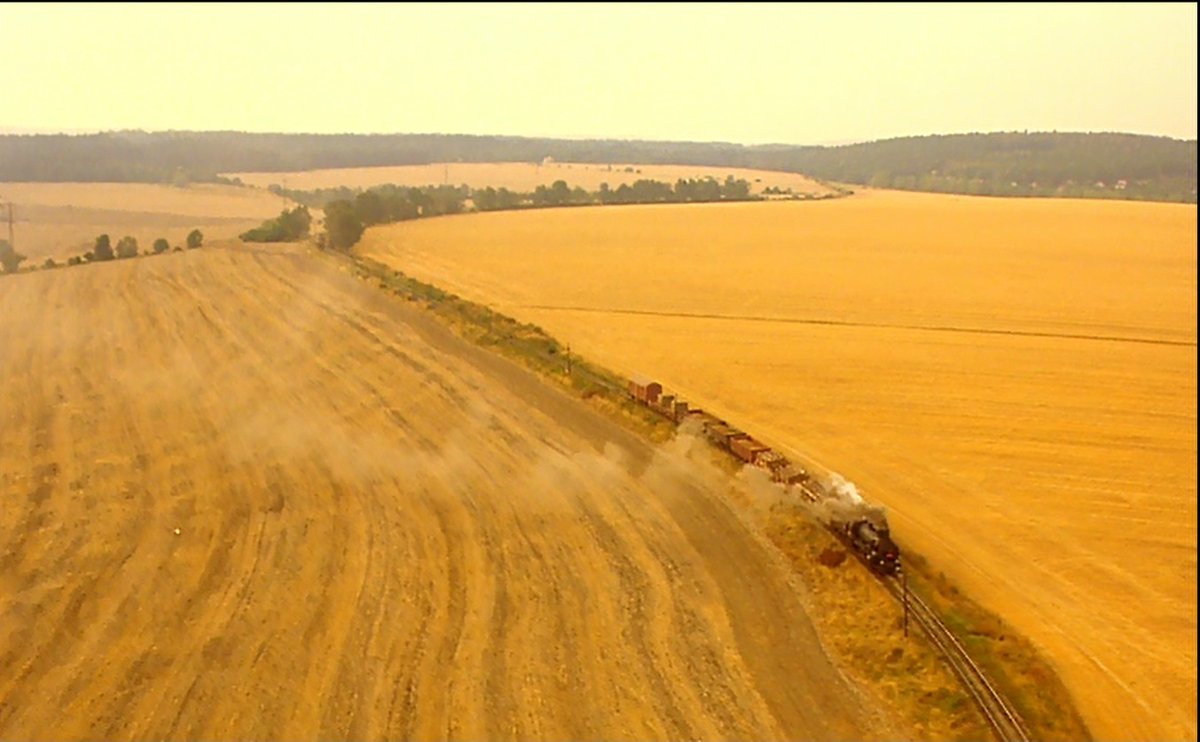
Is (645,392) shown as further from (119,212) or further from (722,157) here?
(722,157)

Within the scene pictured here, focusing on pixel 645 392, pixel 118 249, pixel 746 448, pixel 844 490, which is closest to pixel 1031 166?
pixel 645 392

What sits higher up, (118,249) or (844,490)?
(118,249)

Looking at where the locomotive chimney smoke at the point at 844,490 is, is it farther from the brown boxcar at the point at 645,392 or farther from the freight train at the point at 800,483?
the brown boxcar at the point at 645,392

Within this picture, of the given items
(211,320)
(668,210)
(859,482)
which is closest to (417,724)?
(859,482)

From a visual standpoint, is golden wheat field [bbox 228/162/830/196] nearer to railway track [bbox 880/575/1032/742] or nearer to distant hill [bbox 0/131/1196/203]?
distant hill [bbox 0/131/1196/203]

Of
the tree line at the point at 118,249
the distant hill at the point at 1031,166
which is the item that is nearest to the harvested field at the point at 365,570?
the tree line at the point at 118,249

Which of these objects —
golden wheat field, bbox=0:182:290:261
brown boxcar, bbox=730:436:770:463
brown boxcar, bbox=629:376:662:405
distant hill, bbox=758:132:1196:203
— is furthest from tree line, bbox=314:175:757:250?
brown boxcar, bbox=730:436:770:463

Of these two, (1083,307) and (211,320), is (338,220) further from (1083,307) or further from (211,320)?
(1083,307)
